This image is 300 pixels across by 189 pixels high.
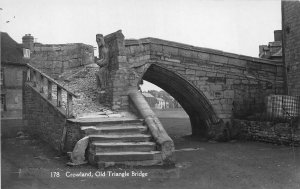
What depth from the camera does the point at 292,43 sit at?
1304 cm

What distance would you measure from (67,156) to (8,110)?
2218cm

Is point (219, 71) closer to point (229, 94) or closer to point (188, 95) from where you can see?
point (229, 94)

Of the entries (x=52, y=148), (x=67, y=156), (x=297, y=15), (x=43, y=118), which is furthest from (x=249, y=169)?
(x=297, y=15)

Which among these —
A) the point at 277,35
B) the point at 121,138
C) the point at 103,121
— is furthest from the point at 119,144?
the point at 277,35

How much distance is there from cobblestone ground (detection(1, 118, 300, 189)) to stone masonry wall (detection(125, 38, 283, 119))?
9.26 ft

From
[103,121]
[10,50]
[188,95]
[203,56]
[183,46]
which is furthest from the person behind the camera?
[10,50]

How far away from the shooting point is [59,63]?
1255cm

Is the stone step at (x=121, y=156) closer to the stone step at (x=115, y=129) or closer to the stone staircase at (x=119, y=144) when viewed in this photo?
the stone staircase at (x=119, y=144)

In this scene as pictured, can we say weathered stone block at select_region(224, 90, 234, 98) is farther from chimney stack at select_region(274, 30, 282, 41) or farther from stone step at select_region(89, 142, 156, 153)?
chimney stack at select_region(274, 30, 282, 41)

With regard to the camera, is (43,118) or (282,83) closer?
(43,118)

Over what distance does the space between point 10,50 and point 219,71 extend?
22.7 metres

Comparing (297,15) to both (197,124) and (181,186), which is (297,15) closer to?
(197,124)

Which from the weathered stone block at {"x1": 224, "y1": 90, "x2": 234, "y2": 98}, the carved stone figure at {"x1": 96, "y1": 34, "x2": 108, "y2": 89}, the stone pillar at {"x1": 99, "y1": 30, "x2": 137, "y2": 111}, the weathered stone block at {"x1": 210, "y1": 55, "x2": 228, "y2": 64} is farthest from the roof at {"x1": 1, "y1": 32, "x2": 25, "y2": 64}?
the weathered stone block at {"x1": 224, "y1": 90, "x2": 234, "y2": 98}

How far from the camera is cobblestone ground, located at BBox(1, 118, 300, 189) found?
599cm
